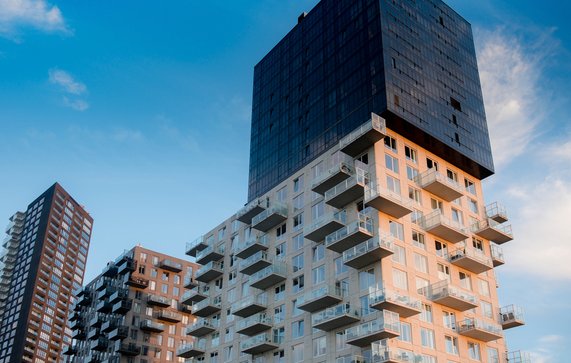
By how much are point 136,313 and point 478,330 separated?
75104mm

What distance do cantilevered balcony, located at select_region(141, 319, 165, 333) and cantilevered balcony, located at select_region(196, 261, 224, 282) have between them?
36988mm

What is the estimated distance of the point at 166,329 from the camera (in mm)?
121875

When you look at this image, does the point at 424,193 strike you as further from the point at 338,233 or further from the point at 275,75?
the point at 275,75

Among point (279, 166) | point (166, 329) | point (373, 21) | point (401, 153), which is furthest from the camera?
point (166, 329)

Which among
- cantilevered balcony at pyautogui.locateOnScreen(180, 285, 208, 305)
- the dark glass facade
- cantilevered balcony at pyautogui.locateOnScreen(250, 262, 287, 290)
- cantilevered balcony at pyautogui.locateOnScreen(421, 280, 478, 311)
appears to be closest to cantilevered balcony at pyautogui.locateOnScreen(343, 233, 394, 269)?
cantilevered balcony at pyautogui.locateOnScreen(421, 280, 478, 311)

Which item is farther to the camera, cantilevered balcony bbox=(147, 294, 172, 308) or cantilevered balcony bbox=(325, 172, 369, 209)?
cantilevered balcony bbox=(147, 294, 172, 308)

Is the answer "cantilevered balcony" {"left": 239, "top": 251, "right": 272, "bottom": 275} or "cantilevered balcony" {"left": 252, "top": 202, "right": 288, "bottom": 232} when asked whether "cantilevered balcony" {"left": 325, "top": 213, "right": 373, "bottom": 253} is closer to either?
"cantilevered balcony" {"left": 252, "top": 202, "right": 288, "bottom": 232}

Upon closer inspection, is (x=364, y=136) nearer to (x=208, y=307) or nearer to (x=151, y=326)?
(x=208, y=307)

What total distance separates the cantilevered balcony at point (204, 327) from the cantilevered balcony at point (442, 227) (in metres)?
30.5

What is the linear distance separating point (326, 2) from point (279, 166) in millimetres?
22238

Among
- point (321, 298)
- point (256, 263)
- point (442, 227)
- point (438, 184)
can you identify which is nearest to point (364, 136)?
point (438, 184)

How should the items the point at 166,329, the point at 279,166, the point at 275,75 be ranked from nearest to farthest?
the point at 279,166, the point at 275,75, the point at 166,329

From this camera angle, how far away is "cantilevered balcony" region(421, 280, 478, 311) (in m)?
59.7

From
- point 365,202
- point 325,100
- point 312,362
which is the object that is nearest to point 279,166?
point 325,100
